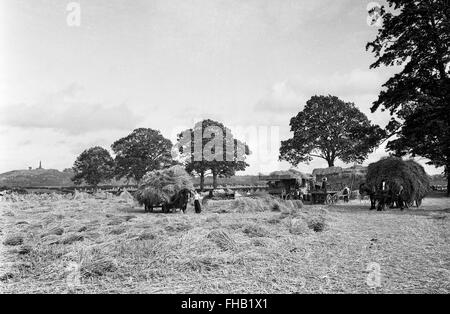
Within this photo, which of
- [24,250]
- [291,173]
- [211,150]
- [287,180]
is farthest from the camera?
[211,150]

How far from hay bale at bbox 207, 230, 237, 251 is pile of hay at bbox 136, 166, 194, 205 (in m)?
9.18

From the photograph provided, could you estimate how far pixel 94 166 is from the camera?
57.3 meters

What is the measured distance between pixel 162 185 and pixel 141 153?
118 ft

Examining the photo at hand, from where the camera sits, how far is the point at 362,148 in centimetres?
1856

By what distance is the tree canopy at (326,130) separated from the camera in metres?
38.8

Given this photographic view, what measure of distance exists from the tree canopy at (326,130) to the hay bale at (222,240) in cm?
3351

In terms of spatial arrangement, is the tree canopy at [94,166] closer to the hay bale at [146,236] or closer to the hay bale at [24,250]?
the hay bale at [146,236]

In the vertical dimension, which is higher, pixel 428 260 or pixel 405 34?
pixel 405 34

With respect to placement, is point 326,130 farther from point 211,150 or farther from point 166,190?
point 166,190

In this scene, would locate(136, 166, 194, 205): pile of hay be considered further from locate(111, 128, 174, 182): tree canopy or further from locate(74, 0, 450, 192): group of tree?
locate(111, 128, 174, 182): tree canopy

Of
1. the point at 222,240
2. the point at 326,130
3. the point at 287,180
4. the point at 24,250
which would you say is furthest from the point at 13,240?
the point at 326,130

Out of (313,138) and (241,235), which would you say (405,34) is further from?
(313,138)
